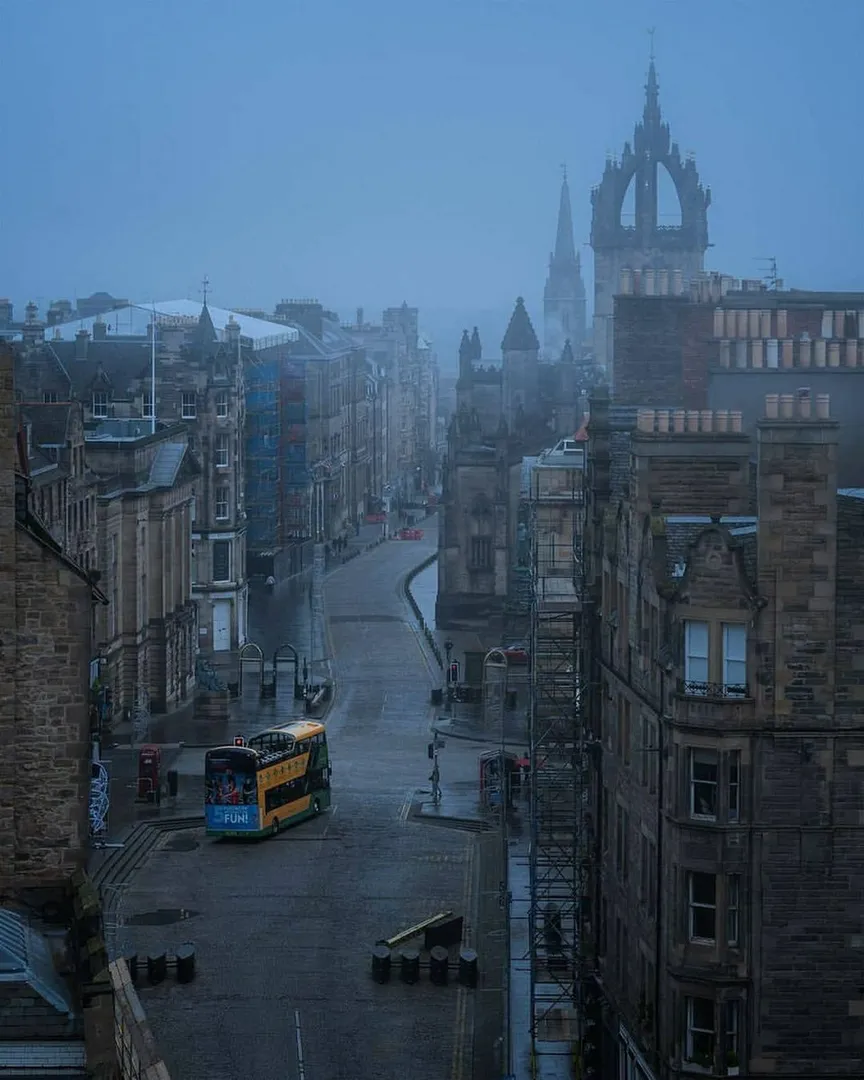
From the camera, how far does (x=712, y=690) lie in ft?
107

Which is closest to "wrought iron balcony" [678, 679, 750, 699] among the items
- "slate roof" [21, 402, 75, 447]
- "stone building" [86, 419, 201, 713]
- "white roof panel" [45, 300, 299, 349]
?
"slate roof" [21, 402, 75, 447]

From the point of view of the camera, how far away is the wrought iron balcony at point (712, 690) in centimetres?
3253

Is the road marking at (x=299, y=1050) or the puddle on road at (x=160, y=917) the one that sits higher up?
the road marking at (x=299, y=1050)

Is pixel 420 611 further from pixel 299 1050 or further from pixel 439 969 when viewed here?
pixel 299 1050

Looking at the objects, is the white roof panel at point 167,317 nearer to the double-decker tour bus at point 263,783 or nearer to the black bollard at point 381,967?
the double-decker tour bus at point 263,783

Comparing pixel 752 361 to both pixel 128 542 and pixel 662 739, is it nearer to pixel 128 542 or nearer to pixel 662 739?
pixel 662 739

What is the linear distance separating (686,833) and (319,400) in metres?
126

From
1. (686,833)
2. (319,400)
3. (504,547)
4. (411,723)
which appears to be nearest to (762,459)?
(686,833)

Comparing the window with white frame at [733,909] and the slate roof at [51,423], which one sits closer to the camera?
the window with white frame at [733,909]

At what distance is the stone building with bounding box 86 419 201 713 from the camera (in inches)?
3369

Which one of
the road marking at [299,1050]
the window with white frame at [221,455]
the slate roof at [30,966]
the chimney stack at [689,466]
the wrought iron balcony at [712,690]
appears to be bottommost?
the road marking at [299,1050]

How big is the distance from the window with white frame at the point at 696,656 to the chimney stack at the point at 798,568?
2.90ft

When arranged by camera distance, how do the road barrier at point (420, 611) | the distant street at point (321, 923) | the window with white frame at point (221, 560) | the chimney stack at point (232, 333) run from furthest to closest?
the chimney stack at point (232, 333) → the window with white frame at point (221, 560) → the road barrier at point (420, 611) → the distant street at point (321, 923)

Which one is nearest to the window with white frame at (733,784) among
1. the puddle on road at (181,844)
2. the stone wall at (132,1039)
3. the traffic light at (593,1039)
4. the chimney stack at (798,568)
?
the chimney stack at (798,568)
